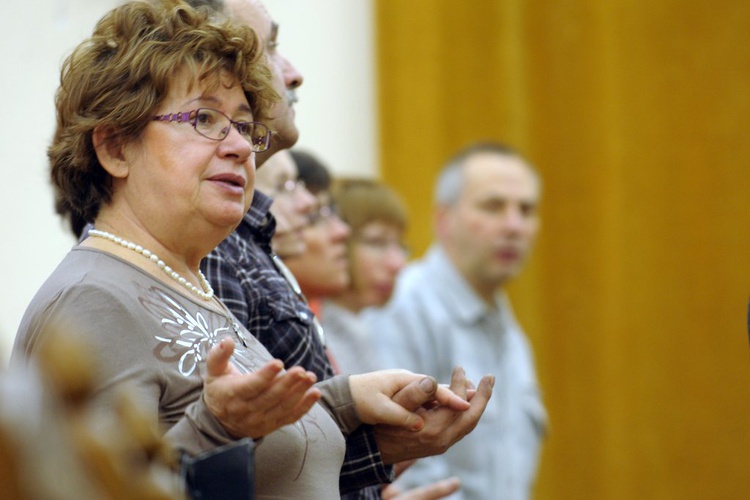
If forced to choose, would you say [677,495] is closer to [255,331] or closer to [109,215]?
[255,331]

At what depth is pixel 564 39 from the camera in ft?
17.2

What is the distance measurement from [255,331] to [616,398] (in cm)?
363

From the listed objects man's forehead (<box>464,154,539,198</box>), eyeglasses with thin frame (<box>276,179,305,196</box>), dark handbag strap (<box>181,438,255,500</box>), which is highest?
man's forehead (<box>464,154,539,198</box>)

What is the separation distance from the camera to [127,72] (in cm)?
146

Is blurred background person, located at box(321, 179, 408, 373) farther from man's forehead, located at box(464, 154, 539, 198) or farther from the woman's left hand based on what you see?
the woman's left hand

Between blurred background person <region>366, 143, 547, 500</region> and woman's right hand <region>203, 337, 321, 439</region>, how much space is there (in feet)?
7.39

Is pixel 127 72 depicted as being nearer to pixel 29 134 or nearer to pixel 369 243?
pixel 29 134

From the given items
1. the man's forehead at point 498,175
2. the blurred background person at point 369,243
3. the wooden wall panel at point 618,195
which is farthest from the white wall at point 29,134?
the wooden wall panel at point 618,195

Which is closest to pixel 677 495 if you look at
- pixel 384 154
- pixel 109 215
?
pixel 384 154

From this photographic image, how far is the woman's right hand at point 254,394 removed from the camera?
1170mm

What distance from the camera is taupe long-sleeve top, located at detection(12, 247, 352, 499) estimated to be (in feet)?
4.14

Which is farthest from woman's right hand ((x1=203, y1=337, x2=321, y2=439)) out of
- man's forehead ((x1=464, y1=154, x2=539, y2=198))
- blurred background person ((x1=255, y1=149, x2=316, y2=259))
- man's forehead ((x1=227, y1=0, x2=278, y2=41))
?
man's forehead ((x1=464, y1=154, x2=539, y2=198))

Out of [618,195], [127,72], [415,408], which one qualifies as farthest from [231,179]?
[618,195]

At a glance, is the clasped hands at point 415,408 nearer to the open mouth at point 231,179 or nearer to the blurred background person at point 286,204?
the open mouth at point 231,179
